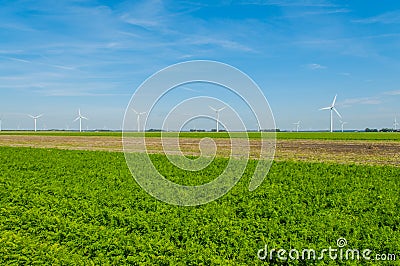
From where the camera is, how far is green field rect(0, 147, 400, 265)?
7770 mm

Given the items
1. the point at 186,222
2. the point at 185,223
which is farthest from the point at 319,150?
the point at 185,223

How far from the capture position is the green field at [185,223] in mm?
7770

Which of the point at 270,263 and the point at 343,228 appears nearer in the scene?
the point at 270,263

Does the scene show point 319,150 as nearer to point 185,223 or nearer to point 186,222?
point 186,222

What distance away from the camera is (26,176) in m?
17.9

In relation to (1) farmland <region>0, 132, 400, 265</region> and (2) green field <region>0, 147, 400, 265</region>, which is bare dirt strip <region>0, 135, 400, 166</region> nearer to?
(1) farmland <region>0, 132, 400, 265</region>

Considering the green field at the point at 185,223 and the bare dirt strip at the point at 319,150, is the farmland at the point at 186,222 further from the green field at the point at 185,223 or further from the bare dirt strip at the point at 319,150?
the bare dirt strip at the point at 319,150

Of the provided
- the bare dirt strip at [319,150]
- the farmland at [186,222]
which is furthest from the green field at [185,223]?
the bare dirt strip at [319,150]

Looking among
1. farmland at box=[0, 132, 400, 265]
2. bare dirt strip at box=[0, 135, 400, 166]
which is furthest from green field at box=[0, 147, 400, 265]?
bare dirt strip at box=[0, 135, 400, 166]

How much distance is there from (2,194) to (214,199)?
705 cm

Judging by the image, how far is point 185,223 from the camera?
9.41 metres

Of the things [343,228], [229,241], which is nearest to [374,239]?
[343,228]

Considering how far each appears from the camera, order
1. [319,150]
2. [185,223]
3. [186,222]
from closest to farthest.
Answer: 1. [185,223]
2. [186,222]
3. [319,150]

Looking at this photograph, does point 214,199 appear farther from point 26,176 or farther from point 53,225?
point 26,176
